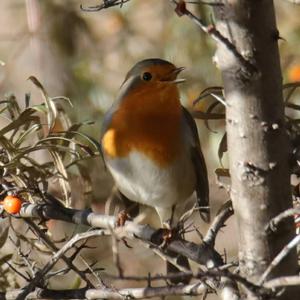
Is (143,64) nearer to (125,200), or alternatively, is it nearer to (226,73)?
(125,200)

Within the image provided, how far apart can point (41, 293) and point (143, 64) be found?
4.17 feet

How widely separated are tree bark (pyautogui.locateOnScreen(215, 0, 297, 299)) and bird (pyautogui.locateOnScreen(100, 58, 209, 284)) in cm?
115

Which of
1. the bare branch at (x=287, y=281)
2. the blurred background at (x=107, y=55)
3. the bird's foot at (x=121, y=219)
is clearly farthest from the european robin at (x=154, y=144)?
the bare branch at (x=287, y=281)

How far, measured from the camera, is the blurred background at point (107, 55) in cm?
→ 359

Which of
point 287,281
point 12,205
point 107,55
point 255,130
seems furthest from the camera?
point 107,55

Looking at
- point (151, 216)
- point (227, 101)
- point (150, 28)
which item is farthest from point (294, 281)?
point (150, 28)

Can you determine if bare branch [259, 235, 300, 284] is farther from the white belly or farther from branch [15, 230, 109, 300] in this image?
the white belly

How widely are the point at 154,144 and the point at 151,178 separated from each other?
124mm

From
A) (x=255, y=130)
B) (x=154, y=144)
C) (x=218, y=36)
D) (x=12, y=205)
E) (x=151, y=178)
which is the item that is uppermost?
(x=218, y=36)

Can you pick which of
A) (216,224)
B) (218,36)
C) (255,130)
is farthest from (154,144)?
(218,36)

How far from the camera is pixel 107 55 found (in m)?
4.75

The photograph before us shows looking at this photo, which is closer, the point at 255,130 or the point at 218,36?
the point at 218,36

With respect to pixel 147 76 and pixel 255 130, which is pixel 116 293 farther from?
pixel 147 76

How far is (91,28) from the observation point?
14.9ft
